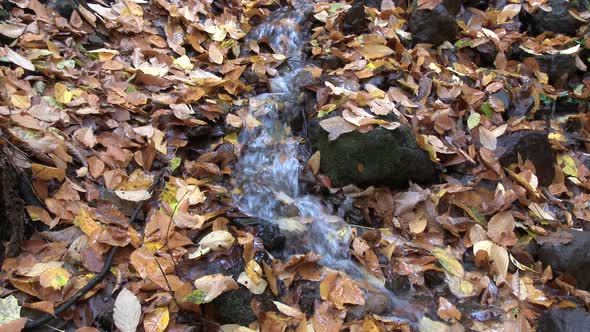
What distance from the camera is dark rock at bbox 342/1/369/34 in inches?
177

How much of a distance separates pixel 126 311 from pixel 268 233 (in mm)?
938

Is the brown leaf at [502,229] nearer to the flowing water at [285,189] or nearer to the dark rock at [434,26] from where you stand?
the flowing water at [285,189]

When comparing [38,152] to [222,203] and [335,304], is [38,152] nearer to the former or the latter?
[222,203]

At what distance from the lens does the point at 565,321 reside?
2.22m

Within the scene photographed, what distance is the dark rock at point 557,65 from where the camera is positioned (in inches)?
165

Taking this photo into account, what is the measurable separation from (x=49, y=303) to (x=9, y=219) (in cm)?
52

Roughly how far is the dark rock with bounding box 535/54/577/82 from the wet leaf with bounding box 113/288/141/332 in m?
4.12

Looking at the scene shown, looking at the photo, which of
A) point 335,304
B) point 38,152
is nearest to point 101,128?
point 38,152

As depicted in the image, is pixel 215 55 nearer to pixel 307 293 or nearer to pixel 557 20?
pixel 307 293

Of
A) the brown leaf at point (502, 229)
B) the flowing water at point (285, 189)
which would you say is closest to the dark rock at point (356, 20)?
the flowing water at point (285, 189)

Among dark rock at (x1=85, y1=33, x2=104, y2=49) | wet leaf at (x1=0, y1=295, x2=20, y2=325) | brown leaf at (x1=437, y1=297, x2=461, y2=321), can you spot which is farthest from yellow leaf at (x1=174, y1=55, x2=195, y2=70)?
brown leaf at (x1=437, y1=297, x2=461, y2=321)

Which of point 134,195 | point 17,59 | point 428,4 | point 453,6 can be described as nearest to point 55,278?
point 134,195

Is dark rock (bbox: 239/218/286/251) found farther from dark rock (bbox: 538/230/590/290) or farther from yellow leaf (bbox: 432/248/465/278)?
dark rock (bbox: 538/230/590/290)

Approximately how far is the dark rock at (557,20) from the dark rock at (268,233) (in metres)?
3.70
